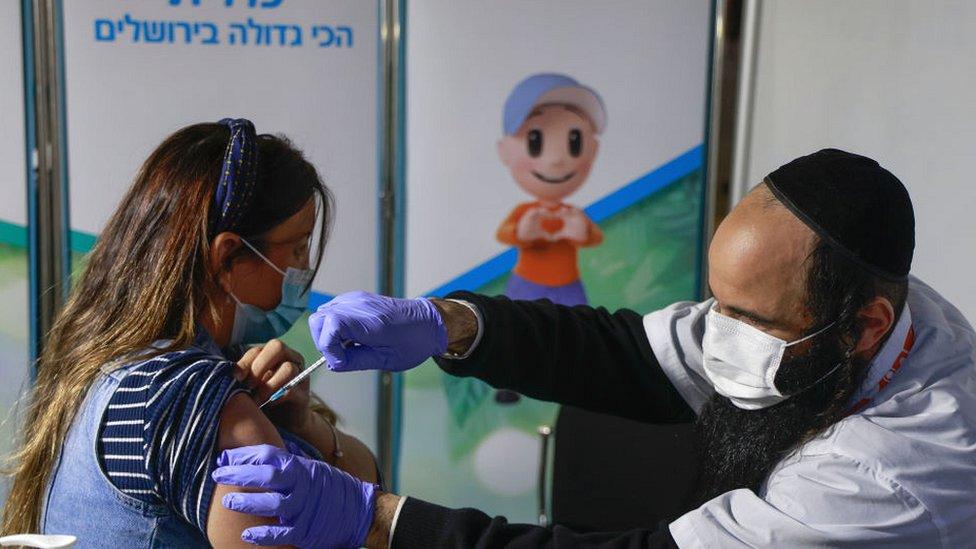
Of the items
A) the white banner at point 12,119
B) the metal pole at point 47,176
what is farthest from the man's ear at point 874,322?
the white banner at point 12,119

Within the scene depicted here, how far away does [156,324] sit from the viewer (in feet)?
4.85

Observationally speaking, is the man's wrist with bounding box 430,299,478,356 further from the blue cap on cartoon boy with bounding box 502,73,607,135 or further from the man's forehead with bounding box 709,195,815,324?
the blue cap on cartoon boy with bounding box 502,73,607,135

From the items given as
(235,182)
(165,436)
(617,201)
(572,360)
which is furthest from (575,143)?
(165,436)

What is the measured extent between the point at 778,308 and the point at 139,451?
931 mm

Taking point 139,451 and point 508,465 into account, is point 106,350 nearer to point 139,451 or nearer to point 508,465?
point 139,451

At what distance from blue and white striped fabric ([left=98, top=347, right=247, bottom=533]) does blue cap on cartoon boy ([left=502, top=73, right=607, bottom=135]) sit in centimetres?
202

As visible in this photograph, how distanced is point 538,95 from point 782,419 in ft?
6.08

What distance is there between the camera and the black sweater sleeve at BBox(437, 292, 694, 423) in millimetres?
1831

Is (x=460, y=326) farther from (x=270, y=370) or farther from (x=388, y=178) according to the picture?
(x=388, y=178)

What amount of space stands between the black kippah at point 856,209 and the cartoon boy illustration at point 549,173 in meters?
1.80

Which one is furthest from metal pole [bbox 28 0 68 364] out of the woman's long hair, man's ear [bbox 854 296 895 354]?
man's ear [bbox 854 296 895 354]

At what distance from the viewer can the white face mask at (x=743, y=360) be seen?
60.4 inches

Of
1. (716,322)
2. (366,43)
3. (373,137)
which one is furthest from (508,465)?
(716,322)

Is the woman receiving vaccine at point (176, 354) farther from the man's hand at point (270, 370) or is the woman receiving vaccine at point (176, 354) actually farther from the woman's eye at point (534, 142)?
the woman's eye at point (534, 142)
